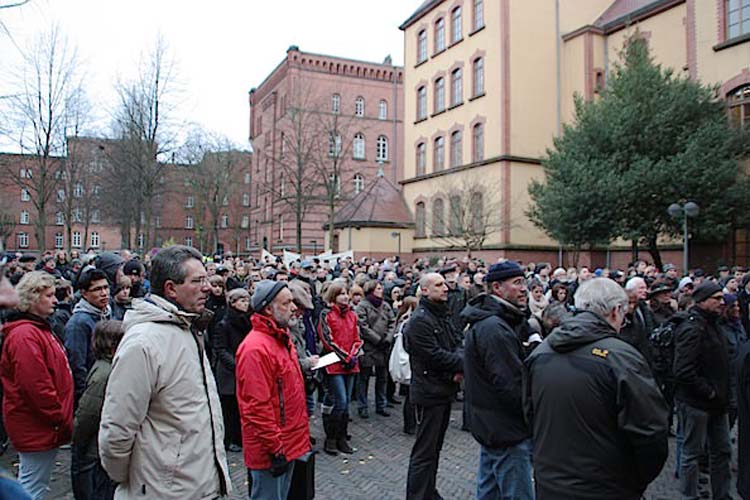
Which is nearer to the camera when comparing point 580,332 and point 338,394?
point 580,332

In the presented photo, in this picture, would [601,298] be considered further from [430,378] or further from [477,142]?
[477,142]

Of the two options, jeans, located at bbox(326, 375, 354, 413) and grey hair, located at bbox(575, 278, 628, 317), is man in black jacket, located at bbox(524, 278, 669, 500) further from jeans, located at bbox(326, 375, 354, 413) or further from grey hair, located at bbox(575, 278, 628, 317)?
jeans, located at bbox(326, 375, 354, 413)

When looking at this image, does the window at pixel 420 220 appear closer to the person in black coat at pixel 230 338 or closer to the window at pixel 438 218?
the window at pixel 438 218

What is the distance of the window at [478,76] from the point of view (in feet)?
115

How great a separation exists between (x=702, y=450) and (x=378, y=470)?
346 cm

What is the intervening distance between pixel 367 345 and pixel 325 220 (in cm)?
4425

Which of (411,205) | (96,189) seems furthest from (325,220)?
(96,189)

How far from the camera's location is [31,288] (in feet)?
15.0

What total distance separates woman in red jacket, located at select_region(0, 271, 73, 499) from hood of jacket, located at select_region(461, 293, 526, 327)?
10.7 ft

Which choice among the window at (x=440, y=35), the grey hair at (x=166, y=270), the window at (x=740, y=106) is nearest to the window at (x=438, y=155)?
the window at (x=440, y=35)

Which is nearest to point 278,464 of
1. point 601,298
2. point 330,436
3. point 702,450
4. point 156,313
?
point 156,313

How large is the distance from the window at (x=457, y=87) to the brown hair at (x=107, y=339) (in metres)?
34.7

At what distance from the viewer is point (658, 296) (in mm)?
8469

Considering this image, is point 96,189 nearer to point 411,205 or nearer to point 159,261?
point 411,205
